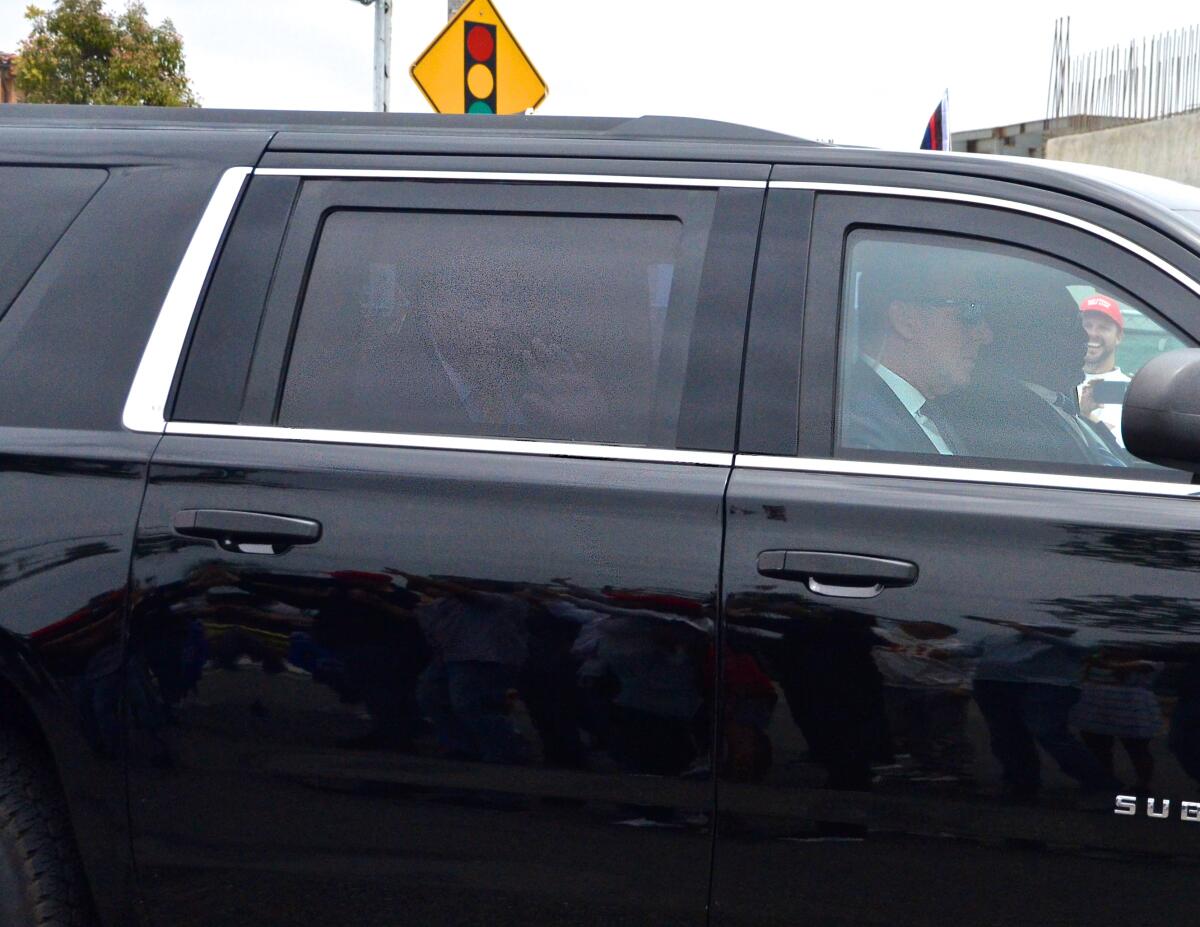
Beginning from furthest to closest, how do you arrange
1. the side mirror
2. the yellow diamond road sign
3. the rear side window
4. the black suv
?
the yellow diamond road sign → the rear side window → the black suv → the side mirror

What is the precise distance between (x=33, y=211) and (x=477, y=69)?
18.0 ft

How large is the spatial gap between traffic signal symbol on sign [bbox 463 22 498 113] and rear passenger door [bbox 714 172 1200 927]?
584 centimetres

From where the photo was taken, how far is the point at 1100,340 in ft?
8.32

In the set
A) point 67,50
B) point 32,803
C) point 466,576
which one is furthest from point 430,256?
point 67,50

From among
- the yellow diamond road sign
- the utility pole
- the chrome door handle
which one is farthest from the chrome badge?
the utility pole

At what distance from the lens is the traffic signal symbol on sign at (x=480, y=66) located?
805 cm

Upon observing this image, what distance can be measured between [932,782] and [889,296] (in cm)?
86

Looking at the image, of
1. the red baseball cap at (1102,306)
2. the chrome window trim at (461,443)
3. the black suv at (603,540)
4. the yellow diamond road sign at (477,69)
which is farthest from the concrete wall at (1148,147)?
the chrome window trim at (461,443)

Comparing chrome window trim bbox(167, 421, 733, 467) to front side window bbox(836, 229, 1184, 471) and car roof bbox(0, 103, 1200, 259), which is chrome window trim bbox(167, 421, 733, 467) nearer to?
front side window bbox(836, 229, 1184, 471)

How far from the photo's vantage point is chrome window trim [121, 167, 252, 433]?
268cm

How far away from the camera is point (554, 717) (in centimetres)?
239

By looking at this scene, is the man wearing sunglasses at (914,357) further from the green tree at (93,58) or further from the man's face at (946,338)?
the green tree at (93,58)

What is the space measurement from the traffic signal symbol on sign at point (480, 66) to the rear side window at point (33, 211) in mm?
5302

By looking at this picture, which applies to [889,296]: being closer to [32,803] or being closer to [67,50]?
[32,803]
